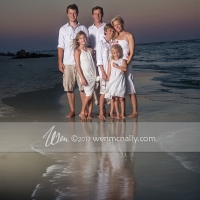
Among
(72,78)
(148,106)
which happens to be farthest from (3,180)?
(148,106)

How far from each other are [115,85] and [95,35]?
0.73m

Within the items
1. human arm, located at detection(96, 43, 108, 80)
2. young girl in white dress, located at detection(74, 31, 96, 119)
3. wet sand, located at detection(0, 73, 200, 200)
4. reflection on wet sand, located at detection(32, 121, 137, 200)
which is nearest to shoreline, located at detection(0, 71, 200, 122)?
young girl in white dress, located at detection(74, 31, 96, 119)

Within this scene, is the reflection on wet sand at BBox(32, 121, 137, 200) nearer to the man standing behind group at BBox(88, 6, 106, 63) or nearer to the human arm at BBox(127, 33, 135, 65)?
the human arm at BBox(127, 33, 135, 65)

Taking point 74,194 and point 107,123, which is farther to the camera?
point 107,123

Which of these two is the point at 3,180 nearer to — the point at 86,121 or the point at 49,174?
the point at 49,174

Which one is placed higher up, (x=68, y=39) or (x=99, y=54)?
(x=68, y=39)

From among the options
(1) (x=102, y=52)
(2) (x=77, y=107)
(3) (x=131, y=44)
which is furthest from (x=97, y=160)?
(2) (x=77, y=107)

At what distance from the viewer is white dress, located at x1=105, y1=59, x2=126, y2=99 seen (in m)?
7.72

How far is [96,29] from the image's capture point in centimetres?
779

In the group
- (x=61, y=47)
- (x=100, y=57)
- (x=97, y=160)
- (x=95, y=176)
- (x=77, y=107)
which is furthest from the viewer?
(x=77, y=107)

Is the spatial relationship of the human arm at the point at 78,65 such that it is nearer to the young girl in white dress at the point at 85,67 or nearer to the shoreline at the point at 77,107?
the young girl in white dress at the point at 85,67

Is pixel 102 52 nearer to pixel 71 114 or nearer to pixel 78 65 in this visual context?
pixel 78 65

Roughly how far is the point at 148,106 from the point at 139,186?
4.62 m

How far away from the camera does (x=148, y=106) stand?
8875mm
